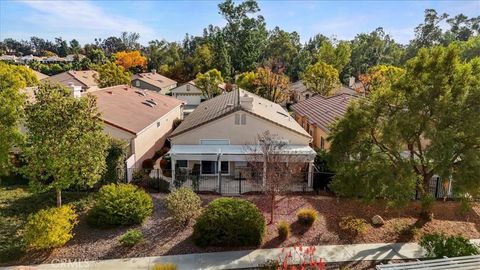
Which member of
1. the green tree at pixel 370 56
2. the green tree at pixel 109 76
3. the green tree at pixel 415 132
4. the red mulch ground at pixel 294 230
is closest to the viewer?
the green tree at pixel 415 132

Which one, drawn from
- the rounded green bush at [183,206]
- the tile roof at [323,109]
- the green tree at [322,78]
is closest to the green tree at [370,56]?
the green tree at [322,78]

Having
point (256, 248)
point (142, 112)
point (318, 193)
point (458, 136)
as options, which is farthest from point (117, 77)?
point (458, 136)

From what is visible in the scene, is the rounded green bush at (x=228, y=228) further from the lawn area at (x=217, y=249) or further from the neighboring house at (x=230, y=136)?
the neighboring house at (x=230, y=136)

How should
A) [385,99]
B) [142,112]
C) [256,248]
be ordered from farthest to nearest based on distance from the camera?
[142,112] → [385,99] → [256,248]

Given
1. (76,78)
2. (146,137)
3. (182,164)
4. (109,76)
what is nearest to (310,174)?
(182,164)

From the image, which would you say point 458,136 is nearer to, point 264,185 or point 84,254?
point 264,185

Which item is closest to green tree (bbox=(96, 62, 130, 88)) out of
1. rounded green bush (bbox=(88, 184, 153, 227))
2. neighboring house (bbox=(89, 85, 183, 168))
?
neighboring house (bbox=(89, 85, 183, 168))
